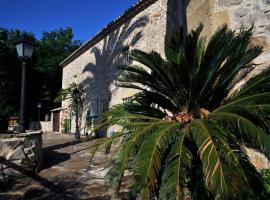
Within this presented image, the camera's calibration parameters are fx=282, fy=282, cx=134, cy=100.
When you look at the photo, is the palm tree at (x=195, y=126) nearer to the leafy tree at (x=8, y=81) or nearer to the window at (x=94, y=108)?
the window at (x=94, y=108)

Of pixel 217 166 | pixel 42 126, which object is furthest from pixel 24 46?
pixel 42 126

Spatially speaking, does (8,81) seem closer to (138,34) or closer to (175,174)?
(138,34)

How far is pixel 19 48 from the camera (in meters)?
7.46

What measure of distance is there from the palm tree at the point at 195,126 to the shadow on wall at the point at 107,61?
774 cm

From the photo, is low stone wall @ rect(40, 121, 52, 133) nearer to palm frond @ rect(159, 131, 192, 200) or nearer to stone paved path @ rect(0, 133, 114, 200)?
stone paved path @ rect(0, 133, 114, 200)

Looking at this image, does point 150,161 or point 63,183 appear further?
point 63,183

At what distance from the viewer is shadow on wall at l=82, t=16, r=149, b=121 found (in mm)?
13237

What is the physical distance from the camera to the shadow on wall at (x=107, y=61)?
13237mm

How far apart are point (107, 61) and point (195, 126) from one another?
12.6 meters

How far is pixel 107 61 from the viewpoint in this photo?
15.8 metres

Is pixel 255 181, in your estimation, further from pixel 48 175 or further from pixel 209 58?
pixel 48 175

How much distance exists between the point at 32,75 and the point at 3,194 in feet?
94.1

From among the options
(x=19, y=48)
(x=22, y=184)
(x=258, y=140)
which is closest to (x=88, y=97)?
(x=19, y=48)

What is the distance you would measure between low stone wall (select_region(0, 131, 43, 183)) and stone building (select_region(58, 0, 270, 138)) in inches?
199
